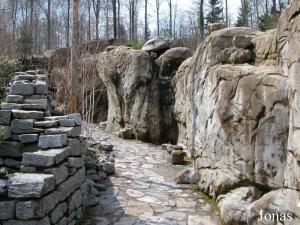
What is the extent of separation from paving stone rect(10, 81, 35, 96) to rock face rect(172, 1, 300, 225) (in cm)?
336

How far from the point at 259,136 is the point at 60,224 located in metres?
3.08

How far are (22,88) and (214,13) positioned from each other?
24.5 m

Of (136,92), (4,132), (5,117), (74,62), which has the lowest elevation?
(4,132)

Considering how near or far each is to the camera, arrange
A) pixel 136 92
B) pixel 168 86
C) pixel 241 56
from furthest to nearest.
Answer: pixel 168 86
pixel 136 92
pixel 241 56

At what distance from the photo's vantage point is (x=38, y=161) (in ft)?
14.4

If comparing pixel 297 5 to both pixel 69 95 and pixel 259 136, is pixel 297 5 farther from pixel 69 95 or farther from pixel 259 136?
pixel 69 95

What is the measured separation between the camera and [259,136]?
5316 mm

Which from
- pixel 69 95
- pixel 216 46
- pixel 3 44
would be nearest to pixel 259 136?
pixel 216 46

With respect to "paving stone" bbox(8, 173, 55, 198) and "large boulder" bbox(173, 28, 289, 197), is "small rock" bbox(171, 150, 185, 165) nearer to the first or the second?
"large boulder" bbox(173, 28, 289, 197)

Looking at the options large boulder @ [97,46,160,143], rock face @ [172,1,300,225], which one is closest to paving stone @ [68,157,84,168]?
rock face @ [172,1,300,225]

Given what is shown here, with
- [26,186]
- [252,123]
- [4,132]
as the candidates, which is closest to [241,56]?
[252,123]

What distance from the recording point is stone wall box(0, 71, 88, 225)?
3.88 metres

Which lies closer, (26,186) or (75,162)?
(26,186)

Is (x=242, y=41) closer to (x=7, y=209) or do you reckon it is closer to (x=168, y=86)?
(x=7, y=209)
